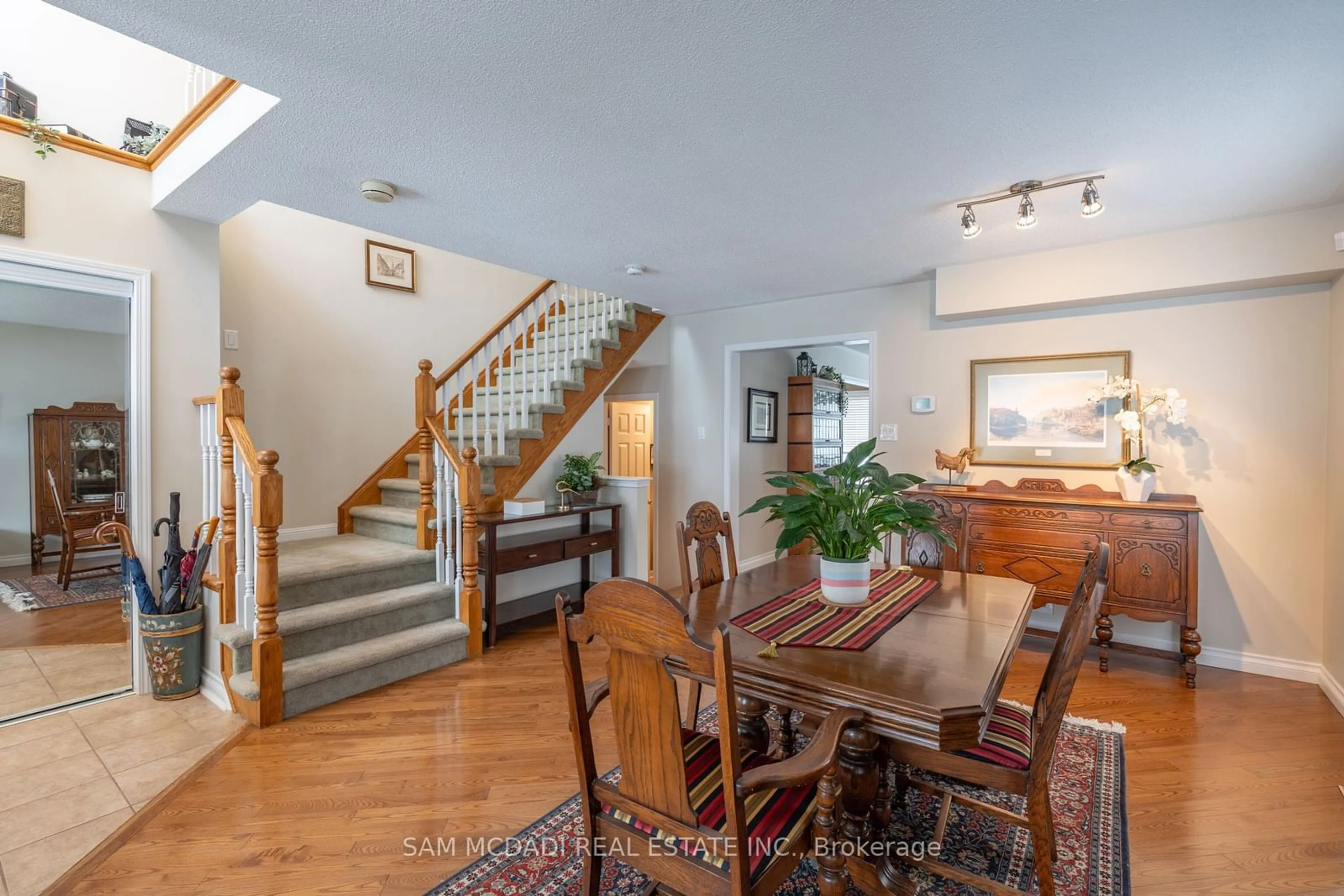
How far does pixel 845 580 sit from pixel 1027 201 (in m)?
1.94

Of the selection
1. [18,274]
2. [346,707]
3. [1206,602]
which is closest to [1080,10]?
[1206,602]

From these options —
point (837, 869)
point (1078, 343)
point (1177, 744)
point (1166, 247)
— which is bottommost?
point (1177, 744)

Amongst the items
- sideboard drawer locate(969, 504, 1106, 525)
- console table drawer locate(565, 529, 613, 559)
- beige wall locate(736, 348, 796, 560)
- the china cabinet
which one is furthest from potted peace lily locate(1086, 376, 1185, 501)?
the china cabinet

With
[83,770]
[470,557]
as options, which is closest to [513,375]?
[470,557]

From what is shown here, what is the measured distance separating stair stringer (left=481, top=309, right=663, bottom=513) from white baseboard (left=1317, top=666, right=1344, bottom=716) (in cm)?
459

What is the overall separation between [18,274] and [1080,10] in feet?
13.2

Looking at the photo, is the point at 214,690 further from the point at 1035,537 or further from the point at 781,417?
the point at 781,417

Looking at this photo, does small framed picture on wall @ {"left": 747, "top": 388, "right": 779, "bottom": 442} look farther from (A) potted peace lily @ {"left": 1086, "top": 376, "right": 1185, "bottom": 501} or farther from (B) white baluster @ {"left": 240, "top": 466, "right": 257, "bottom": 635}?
(B) white baluster @ {"left": 240, "top": 466, "right": 257, "bottom": 635}

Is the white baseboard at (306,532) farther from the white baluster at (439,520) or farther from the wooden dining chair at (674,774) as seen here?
the wooden dining chair at (674,774)

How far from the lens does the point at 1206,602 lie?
136 inches

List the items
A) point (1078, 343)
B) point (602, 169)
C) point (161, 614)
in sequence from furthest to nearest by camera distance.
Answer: point (1078, 343), point (161, 614), point (602, 169)

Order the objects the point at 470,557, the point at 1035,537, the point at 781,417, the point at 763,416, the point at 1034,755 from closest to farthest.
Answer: the point at 1034,755
the point at 1035,537
the point at 470,557
the point at 763,416
the point at 781,417

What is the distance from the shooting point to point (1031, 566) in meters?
3.49

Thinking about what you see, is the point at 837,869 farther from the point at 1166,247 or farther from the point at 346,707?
the point at 1166,247
